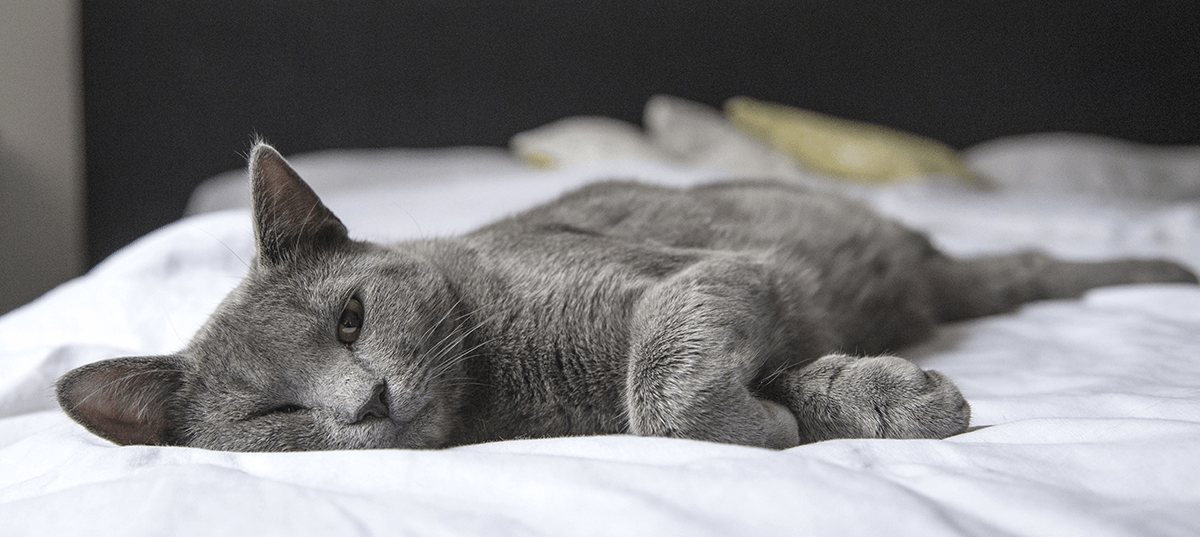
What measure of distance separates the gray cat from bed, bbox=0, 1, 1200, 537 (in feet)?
0.26

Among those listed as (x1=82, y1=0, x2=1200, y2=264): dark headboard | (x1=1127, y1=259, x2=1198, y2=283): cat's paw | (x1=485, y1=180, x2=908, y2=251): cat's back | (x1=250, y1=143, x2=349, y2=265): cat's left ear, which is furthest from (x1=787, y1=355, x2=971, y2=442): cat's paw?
(x1=82, y1=0, x2=1200, y2=264): dark headboard

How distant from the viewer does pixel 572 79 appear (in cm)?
343

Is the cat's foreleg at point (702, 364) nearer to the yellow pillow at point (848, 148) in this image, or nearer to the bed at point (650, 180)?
the bed at point (650, 180)

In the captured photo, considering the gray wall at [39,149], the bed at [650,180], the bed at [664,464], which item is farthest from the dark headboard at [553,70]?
the bed at [664,464]

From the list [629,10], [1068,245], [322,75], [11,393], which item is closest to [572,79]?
[629,10]

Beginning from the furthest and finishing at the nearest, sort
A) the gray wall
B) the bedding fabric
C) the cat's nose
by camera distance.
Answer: the gray wall < the cat's nose < the bedding fabric

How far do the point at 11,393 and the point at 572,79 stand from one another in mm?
2689

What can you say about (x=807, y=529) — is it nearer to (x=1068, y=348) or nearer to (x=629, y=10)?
(x=1068, y=348)

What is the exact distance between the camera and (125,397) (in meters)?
0.85

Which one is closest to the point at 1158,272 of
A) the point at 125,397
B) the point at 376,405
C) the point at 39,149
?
the point at 376,405

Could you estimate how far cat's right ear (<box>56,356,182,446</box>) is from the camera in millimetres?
827

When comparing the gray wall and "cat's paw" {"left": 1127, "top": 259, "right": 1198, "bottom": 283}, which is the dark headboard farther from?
"cat's paw" {"left": 1127, "top": 259, "right": 1198, "bottom": 283}

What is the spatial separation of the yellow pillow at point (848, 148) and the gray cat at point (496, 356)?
1880mm

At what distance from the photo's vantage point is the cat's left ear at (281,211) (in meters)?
0.93
